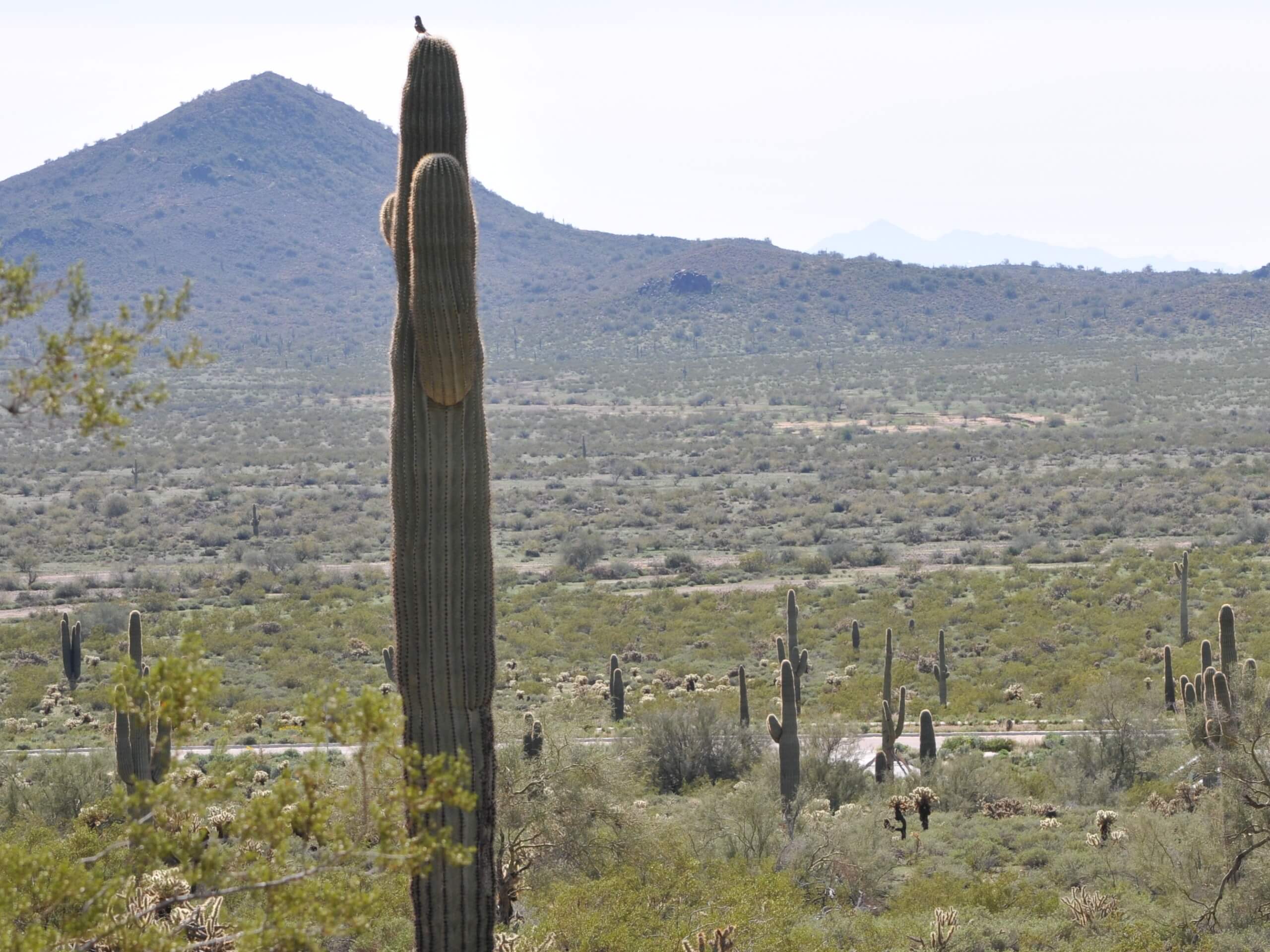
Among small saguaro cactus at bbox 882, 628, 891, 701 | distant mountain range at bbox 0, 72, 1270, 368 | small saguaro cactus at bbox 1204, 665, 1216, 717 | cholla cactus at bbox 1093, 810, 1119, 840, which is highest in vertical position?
distant mountain range at bbox 0, 72, 1270, 368

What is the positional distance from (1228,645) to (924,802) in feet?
16.0

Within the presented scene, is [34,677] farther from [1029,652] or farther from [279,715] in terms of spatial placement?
[1029,652]

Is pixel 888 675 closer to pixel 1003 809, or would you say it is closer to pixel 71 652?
pixel 1003 809

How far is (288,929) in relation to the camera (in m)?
5.52

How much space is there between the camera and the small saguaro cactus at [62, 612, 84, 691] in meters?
35.4

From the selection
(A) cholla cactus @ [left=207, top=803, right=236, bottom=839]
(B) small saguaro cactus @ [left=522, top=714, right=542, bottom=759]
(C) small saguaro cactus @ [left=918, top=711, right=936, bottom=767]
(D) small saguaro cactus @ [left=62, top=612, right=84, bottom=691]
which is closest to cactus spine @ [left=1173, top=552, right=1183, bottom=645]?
(C) small saguaro cactus @ [left=918, top=711, right=936, bottom=767]

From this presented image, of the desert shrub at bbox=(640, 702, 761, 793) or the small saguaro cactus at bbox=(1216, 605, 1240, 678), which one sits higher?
the small saguaro cactus at bbox=(1216, 605, 1240, 678)

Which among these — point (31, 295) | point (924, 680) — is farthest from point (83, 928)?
point (924, 680)

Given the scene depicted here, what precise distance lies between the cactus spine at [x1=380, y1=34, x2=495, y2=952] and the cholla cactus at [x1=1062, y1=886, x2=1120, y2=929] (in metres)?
8.28

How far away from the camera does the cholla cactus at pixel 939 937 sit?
14000 mm

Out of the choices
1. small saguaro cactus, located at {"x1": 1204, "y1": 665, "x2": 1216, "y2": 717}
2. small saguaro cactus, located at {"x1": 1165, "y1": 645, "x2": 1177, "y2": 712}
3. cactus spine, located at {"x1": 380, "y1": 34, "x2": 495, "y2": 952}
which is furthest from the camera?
small saguaro cactus, located at {"x1": 1165, "y1": 645, "x2": 1177, "y2": 712}

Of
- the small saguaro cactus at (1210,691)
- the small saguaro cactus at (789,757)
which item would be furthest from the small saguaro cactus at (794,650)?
the small saguaro cactus at (1210,691)

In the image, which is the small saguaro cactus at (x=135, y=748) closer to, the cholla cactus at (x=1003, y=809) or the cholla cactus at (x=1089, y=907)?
the cholla cactus at (x=1089, y=907)

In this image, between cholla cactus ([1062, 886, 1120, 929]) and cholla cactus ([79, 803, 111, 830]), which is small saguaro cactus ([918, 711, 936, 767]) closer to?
cholla cactus ([1062, 886, 1120, 929])
